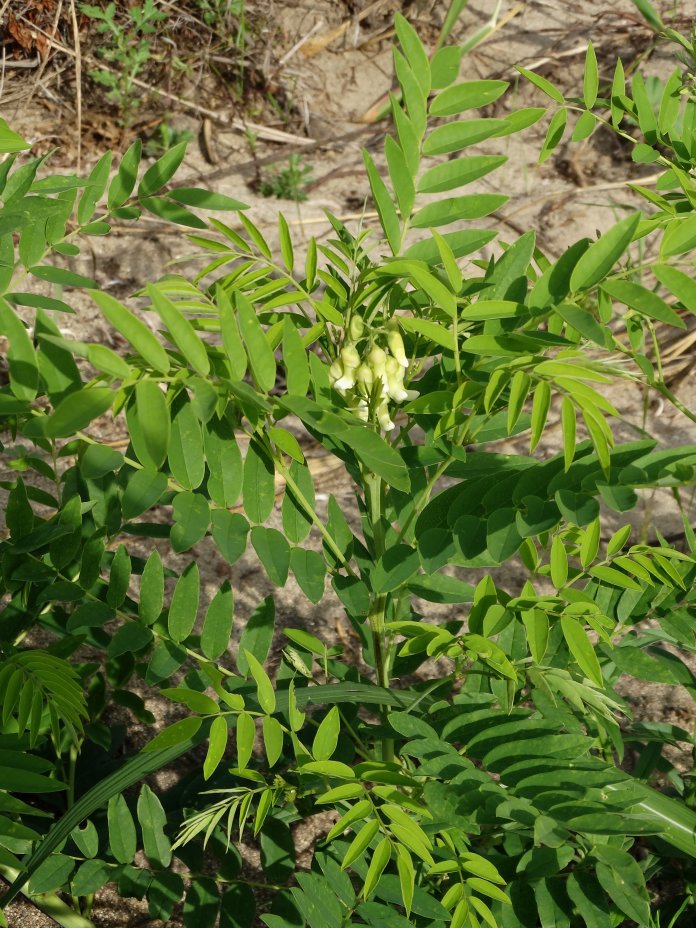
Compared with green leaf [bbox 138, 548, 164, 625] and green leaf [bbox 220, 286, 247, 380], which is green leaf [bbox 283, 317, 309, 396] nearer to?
green leaf [bbox 220, 286, 247, 380]

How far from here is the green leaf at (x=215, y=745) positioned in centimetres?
92

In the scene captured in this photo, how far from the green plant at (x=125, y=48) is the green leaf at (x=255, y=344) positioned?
2353 mm

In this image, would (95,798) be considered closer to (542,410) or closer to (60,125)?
(542,410)

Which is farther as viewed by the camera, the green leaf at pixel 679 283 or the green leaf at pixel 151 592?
the green leaf at pixel 151 592

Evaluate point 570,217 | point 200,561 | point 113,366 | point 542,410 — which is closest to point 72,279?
point 113,366

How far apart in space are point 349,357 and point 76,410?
0.28 meters

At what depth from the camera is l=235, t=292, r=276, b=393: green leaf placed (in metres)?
0.86

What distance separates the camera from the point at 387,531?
1146 millimetres

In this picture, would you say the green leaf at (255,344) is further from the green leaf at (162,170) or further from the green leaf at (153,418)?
the green leaf at (162,170)

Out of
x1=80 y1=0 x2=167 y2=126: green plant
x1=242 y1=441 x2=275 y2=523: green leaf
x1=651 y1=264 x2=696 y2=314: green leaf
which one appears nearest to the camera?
x1=651 y1=264 x2=696 y2=314: green leaf

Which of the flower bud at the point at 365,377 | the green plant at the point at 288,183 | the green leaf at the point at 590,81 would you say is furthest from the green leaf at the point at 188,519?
the green plant at the point at 288,183

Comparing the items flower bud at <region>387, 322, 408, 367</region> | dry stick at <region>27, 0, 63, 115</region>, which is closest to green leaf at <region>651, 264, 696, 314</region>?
flower bud at <region>387, 322, 408, 367</region>

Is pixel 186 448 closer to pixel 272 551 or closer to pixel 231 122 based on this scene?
pixel 272 551

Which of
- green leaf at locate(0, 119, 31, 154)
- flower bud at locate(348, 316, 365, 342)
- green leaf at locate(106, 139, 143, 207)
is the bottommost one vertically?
flower bud at locate(348, 316, 365, 342)
